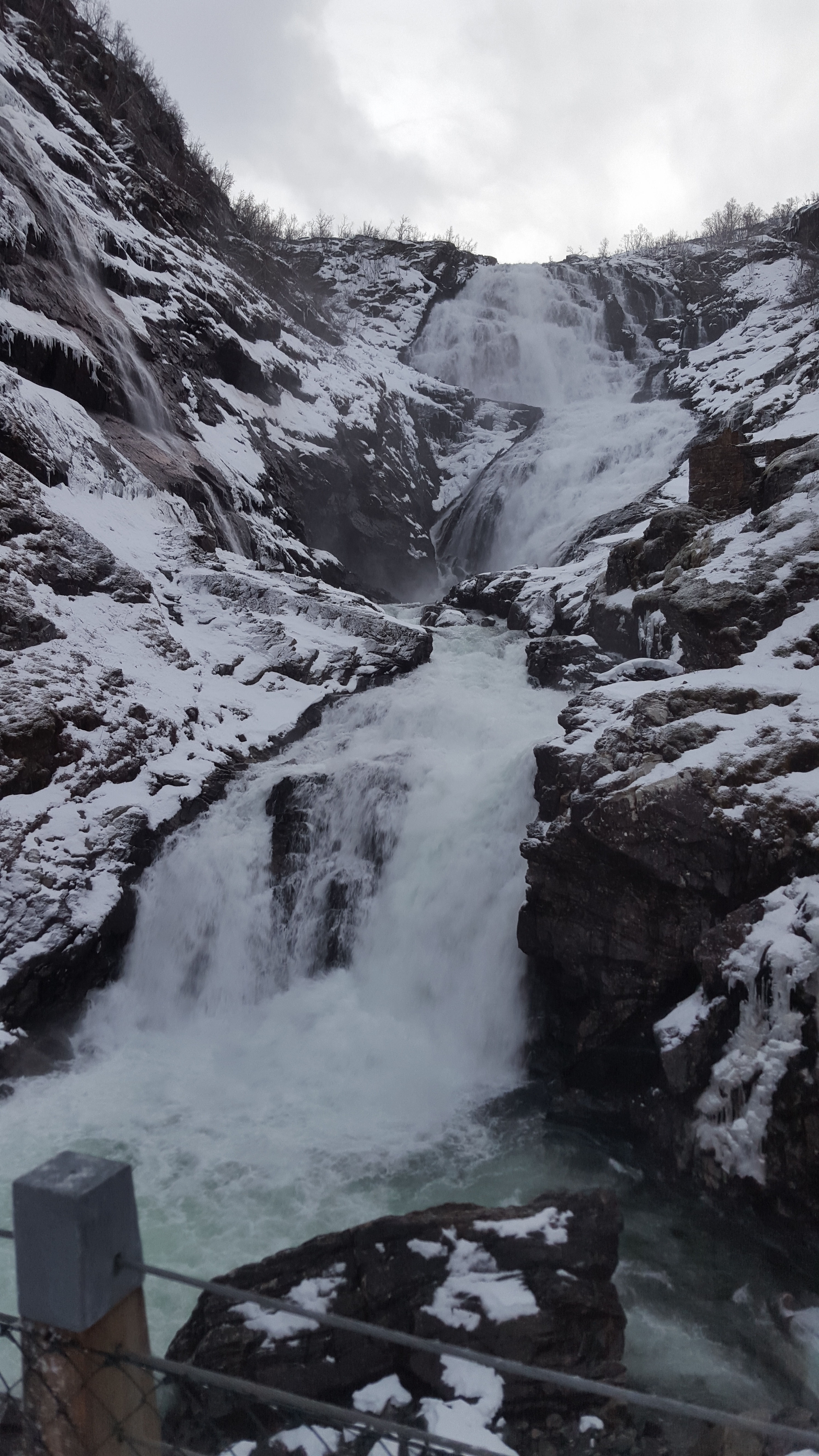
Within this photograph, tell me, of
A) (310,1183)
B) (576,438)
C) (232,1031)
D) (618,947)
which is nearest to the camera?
(310,1183)

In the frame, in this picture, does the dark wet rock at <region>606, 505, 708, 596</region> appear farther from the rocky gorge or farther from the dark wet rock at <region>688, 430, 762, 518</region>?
the dark wet rock at <region>688, 430, 762, 518</region>

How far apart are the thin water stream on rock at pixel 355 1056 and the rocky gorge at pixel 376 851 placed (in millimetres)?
42

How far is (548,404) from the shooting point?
33.0m

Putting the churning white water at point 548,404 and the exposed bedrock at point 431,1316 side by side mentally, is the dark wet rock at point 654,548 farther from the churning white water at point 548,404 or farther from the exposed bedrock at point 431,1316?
the exposed bedrock at point 431,1316

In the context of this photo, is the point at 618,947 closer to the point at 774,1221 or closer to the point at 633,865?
the point at 633,865

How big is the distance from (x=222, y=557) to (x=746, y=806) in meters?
11.2

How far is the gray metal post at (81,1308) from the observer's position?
5.91 feet

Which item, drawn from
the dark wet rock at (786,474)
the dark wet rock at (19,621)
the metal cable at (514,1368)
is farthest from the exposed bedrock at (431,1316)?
the dark wet rock at (786,474)

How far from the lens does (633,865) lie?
6785 mm

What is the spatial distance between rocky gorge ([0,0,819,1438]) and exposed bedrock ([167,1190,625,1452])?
0.02 metres

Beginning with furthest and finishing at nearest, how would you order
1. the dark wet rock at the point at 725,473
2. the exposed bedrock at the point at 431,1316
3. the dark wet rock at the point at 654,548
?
the dark wet rock at the point at 654,548 → the dark wet rock at the point at 725,473 → the exposed bedrock at the point at 431,1316

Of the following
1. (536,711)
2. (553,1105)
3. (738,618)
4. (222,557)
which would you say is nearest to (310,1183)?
(553,1105)

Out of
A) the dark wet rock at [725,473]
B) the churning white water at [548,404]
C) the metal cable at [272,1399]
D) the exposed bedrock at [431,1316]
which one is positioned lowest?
the exposed bedrock at [431,1316]

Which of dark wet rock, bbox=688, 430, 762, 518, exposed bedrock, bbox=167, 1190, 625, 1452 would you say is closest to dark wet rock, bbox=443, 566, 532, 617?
dark wet rock, bbox=688, 430, 762, 518
